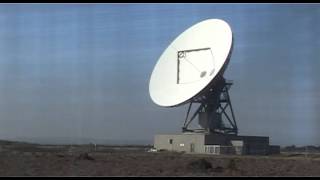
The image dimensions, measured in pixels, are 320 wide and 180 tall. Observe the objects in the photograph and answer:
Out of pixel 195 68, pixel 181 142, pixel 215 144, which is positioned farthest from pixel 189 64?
pixel 181 142

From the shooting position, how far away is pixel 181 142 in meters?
Result: 73.9

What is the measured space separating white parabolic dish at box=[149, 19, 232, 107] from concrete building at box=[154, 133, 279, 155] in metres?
9.62

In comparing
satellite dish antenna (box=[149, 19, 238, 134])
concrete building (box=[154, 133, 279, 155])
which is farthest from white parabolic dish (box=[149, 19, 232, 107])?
concrete building (box=[154, 133, 279, 155])

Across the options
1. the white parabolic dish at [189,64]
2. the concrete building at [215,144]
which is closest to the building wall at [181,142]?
the concrete building at [215,144]

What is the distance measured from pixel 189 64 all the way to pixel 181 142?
500 inches

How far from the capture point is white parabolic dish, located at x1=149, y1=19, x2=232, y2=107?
6128 centimetres

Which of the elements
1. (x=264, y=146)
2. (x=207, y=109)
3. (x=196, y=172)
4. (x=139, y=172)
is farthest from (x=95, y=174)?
(x=264, y=146)

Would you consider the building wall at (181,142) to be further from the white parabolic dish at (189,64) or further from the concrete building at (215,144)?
the white parabolic dish at (189,64)

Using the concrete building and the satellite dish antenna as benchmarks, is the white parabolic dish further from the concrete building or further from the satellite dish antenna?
the concrete building

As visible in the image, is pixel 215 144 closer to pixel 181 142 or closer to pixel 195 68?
pixel 181 142

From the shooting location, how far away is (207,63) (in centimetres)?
6400

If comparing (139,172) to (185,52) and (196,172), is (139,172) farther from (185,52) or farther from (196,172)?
(185,52)

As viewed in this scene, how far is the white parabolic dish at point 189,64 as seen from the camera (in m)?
61.3

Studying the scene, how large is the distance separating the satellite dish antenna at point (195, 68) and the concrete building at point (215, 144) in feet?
14.4
